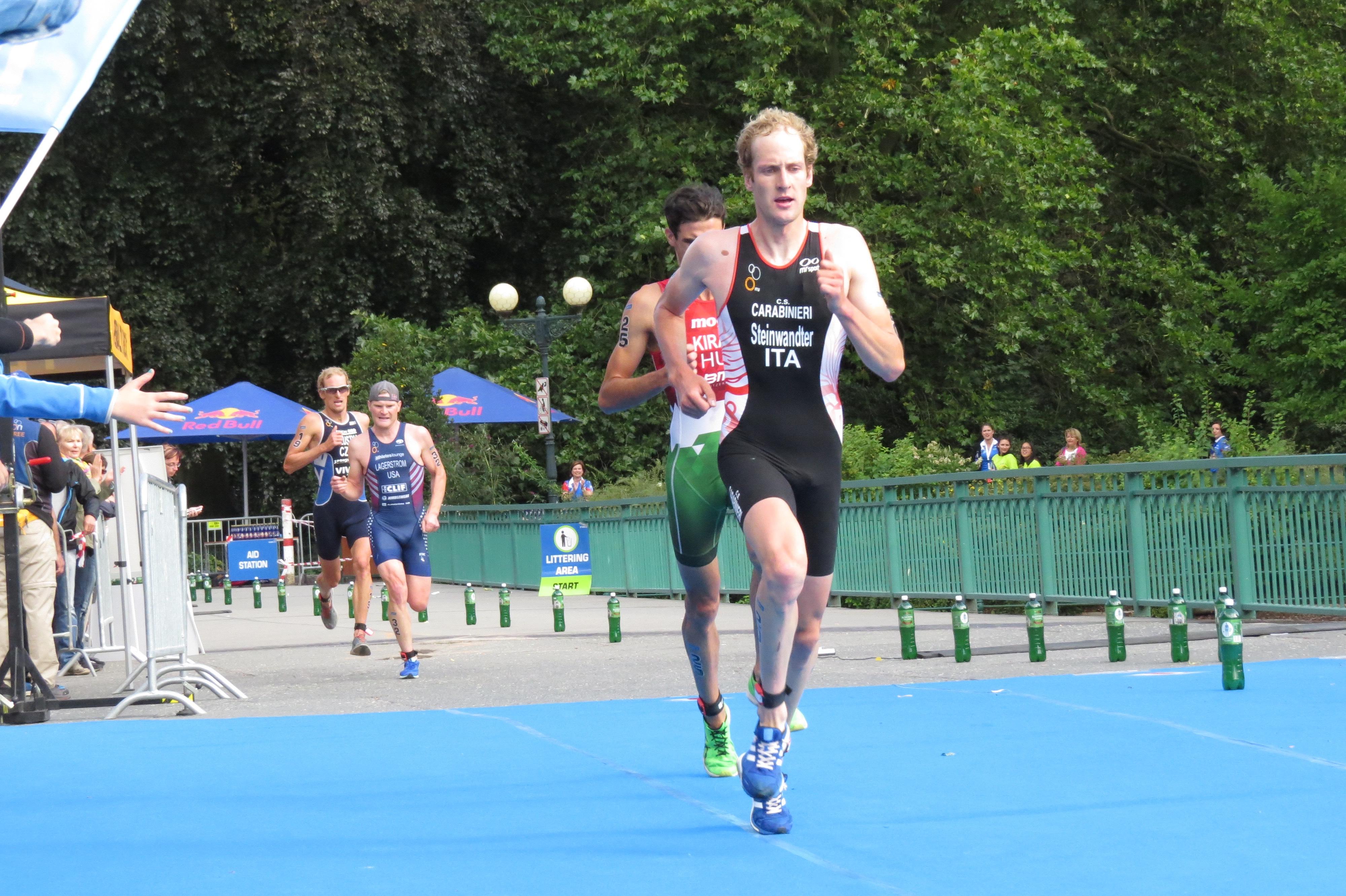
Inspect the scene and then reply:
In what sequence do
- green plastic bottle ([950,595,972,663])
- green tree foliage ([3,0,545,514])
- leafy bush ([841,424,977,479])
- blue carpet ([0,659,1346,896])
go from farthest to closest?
green tree foliage ([3,0,545,514]) < leafy bush ([841,424,977,479]) < green plastic bottle ([950,595,972,663]) < blue carpet ([0,659,1346,896])

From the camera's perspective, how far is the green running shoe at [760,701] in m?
5.33

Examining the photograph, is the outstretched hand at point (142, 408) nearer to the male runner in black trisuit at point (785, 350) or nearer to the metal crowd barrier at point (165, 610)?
the male runner in black trisuit at point (785, 350)

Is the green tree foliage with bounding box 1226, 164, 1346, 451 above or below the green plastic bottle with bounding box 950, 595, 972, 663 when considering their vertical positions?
above

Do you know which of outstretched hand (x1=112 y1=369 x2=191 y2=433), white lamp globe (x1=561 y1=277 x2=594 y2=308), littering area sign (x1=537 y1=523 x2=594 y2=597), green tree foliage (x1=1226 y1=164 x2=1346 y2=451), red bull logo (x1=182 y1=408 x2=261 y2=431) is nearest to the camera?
outstretched hand (x1=112 y1=369 x2=191 y2=433)

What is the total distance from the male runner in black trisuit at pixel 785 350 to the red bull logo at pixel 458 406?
19993 millimetres

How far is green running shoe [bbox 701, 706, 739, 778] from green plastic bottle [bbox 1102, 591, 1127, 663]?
13.0 feet

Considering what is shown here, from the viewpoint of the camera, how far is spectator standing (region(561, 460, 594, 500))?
25.9m

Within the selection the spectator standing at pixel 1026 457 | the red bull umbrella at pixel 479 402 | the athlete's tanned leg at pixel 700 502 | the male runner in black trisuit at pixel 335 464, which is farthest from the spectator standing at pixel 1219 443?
the red bull umbrella at pixel 479 402

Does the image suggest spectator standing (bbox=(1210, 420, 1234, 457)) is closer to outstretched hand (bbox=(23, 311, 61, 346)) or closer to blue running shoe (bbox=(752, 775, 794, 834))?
blue running shoe (bbox=(752, 775, 794, 834))

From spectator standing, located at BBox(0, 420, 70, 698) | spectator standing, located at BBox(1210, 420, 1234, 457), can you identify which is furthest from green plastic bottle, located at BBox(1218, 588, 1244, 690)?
spectator standing, located at BBox(0, 420, 70, 698)

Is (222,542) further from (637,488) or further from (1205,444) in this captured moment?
(1205,444)

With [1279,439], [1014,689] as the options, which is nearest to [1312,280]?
[1279,439]

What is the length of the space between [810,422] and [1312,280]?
1666 centimetres

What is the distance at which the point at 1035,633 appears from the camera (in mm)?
10008
